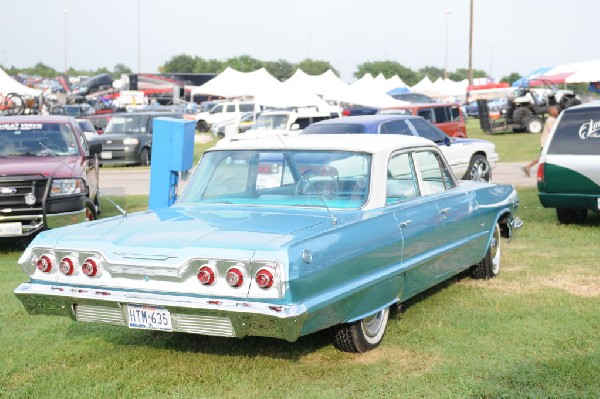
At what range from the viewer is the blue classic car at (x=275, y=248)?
549 cm

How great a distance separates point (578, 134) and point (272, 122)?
49.6ft

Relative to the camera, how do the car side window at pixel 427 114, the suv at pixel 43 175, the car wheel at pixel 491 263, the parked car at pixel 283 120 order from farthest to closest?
1. the parked car at pixel 283 120
2. the car side window at pixel 427 114
3. the suv at pixel 43 175
4. the car wheel at pixel 491 263

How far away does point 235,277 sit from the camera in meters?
5.46

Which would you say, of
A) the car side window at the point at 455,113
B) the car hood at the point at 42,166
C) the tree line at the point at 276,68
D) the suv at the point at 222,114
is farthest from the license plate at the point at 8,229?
the tree line at the point at 276,68

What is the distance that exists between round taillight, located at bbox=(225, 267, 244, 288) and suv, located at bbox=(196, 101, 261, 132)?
4313cm

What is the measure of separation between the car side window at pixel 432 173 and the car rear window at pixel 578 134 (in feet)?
15.7

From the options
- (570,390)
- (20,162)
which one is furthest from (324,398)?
(20,162)

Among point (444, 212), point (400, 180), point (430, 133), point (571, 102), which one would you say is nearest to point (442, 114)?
point (430, 133)

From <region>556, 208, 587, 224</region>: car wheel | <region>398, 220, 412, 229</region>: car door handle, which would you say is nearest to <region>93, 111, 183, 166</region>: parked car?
<region>556, 208, 587, 224</region>: car wheel

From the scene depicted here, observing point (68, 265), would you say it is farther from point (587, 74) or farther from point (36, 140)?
point (587, 74)

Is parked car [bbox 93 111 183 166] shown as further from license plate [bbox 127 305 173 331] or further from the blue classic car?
license plate [bbox 127 305 173 331]

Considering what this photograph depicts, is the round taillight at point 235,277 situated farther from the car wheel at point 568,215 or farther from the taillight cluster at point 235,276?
the car wheel at point 568,215

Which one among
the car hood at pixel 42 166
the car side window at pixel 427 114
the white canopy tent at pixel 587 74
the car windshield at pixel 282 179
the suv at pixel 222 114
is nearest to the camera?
the car windshield at pixel 282 179

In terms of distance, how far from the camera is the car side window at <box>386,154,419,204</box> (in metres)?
7.14
